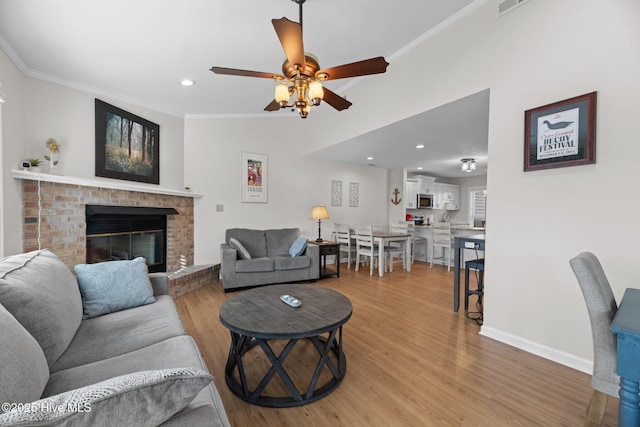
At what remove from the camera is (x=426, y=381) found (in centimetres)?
180

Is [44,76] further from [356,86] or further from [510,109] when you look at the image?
[510,109]

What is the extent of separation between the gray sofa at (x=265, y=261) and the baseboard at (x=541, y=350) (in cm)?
246

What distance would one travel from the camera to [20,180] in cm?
269

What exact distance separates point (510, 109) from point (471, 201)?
6.90m

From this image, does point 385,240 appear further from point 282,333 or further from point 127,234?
point 127,234

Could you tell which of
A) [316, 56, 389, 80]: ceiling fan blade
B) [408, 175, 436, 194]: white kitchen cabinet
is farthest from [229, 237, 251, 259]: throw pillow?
[408, 175, 436, 194]: white kitchen cabinet

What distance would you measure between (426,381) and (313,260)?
2.67m

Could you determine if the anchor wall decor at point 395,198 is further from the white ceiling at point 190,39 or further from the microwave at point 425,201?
the white ceiling at point 190,39

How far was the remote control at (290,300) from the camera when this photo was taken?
193 centimetres

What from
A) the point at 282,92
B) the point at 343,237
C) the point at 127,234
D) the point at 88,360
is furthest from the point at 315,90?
the point at 343,237

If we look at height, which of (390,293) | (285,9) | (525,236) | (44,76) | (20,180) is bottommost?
(390,293)

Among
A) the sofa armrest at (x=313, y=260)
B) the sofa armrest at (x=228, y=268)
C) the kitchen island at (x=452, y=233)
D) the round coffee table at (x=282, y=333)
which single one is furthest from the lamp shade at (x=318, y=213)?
the round coffee table at (x=282, y=333)

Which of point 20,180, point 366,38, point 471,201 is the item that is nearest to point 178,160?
point 20,180

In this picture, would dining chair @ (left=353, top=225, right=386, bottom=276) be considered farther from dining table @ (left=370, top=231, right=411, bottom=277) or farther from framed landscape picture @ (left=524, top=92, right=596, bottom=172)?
framed landscape picture @ (left=524, top=92, right=596, bottom=172)
